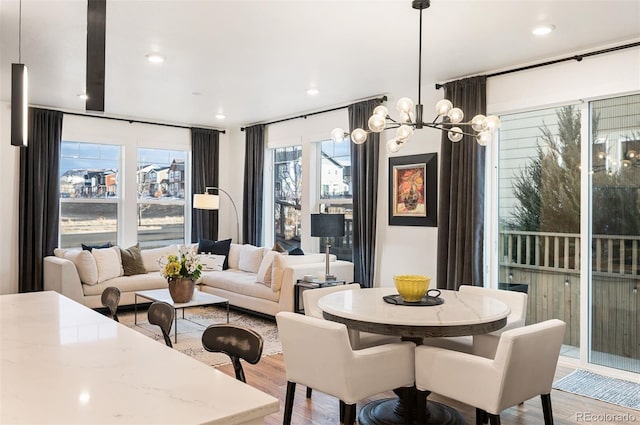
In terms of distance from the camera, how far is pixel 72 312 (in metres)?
2.29

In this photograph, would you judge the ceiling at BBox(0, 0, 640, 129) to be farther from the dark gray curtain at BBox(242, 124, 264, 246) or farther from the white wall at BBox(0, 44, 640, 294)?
the dark gray curtain at BBox(242, 124, 264, 246)

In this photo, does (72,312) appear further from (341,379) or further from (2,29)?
(2,29)

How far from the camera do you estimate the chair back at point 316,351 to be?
8.63ft

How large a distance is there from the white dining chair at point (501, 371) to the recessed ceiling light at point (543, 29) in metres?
2.25

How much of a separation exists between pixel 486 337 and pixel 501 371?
0.75m

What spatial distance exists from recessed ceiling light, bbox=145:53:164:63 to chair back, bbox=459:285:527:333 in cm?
330

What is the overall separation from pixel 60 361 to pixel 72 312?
2.66 ft

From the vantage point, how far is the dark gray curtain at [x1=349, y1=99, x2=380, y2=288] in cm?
594

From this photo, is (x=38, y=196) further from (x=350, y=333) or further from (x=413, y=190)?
(x=350, y=333)

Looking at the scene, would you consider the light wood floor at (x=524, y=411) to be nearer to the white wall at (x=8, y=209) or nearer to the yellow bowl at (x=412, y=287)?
the yellow bowl at (x=412, y=287)

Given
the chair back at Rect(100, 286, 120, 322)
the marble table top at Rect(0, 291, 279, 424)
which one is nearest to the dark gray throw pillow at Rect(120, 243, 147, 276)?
the chair back at Rect(100, 286, 120, 322)

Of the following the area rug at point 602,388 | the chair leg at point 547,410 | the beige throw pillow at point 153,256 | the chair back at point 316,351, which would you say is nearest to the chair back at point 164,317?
the chair back at point 316,351

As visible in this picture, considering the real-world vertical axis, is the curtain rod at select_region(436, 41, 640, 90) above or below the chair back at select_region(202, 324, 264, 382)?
above

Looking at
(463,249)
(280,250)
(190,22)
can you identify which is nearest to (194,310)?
(280,250)
